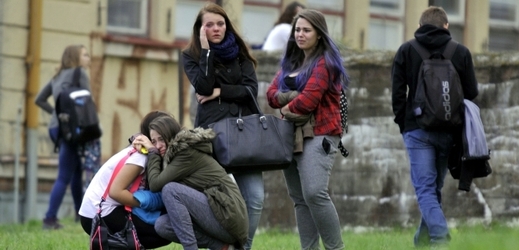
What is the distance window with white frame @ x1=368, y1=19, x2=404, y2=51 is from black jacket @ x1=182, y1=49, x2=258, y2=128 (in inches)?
490

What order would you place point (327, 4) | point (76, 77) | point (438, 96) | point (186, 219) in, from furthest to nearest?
point (327, 4) < point (76, 77) < point (438, 96) < point (186, 219)

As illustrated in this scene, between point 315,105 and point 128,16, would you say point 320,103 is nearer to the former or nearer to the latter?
point 315,105

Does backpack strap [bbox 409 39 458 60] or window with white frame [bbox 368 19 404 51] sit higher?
window with white frame [bbox 368 19 404 51]

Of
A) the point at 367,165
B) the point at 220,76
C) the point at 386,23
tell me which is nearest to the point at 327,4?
the point at 386,23

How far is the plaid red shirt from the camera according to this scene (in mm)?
9180

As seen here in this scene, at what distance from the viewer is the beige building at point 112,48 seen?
17.8 meters

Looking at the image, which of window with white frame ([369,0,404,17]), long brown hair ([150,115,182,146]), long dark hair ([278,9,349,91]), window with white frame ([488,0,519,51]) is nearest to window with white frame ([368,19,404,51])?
Result: window with white frame ([369,0,404,17])

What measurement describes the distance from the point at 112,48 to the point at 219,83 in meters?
9.82

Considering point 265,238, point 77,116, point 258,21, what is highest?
point 258,21

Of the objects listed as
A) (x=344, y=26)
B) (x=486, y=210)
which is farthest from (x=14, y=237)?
(x=344, y=26)

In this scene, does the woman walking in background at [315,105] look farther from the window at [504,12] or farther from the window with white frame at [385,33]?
the window at [504,12]

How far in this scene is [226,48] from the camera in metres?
9.08

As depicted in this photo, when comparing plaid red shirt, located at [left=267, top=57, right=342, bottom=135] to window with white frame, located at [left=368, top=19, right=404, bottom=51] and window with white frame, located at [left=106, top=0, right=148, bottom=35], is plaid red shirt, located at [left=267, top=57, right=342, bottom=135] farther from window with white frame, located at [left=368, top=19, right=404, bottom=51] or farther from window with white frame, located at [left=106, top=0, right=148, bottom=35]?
window with white frame, located at [left=368, top=19, right=404, bottom=51]

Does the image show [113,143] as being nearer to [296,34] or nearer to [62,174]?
[62,174]
